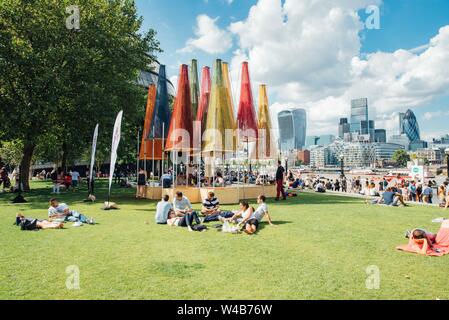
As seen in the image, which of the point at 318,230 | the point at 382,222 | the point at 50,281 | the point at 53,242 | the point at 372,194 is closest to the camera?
the point at 50,281

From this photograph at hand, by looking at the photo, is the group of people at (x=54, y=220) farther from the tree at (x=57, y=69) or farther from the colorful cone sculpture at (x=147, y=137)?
the tree at (x=57, y=69)

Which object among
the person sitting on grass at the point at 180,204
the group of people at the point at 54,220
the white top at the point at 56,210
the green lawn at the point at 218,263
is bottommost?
the green lawn at the point at 218,263

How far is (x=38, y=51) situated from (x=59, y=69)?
1919 mm

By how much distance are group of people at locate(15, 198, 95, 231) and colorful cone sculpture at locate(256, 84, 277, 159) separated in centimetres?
1290

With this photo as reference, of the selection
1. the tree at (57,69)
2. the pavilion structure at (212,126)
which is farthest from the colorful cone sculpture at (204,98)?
the tree at (57,69)

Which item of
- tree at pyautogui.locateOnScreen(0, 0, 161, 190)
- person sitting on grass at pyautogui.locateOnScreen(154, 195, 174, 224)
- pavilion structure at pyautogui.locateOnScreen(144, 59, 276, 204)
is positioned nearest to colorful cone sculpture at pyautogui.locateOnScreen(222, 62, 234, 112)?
pavilion structure at pyautogui.locateOnScreen(144, 59, 276, 204)

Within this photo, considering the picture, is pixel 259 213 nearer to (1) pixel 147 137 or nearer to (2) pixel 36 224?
(2) pixel 36 224

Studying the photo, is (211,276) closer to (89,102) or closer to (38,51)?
(89,102)

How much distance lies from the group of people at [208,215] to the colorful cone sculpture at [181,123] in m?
6.47

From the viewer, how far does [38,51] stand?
21.8 m

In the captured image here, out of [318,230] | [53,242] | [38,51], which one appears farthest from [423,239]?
[38,51]

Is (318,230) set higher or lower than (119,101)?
lower

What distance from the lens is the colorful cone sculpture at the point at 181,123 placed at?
18.8m
